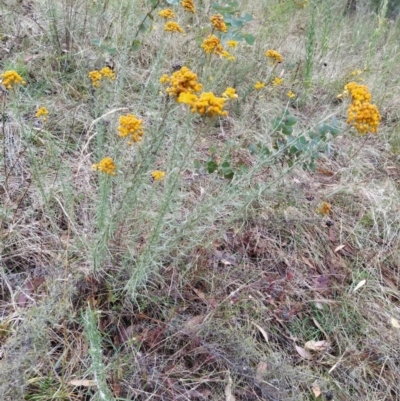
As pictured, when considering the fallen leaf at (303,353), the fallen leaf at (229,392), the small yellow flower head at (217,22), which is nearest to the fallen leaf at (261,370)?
the fallen leaf at (229,392)

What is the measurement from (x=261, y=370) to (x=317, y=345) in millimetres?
336

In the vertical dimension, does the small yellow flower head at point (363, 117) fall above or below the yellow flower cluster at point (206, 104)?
below

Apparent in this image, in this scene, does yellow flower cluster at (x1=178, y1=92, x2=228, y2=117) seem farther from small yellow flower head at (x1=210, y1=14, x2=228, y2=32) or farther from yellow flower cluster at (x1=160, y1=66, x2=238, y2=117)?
small yellow flower head at (x1=210, y1=14, x2=228, y2=32)

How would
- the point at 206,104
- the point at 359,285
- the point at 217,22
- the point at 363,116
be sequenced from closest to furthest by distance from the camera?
the point at 206,104 < the point at 363,116 < the point at 217,22 < the point at 359,285

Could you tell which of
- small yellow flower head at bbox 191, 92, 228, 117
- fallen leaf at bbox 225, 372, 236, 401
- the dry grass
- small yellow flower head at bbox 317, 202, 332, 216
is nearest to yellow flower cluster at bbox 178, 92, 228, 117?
small yellow flower head at bbox 191, 92, 228, 117

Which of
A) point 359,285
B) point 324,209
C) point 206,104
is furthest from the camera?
point 324,209

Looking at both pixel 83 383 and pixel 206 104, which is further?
pixel 83 383

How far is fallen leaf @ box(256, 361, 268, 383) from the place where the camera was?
4.97ft

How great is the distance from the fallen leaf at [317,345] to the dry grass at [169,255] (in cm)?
1

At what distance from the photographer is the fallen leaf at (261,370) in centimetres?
151

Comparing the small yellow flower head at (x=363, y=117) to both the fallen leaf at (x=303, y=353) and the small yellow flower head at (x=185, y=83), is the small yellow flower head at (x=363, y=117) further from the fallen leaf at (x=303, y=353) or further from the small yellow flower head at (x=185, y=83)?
the fallen leaf at (x=303, y=353)

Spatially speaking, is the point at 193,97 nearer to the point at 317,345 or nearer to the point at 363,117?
the point at 363,117

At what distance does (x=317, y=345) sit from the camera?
174cm

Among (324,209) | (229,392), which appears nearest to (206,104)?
(229,392)
